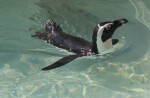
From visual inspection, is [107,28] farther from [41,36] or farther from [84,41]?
[41,36]

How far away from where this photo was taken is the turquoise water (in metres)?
3.24

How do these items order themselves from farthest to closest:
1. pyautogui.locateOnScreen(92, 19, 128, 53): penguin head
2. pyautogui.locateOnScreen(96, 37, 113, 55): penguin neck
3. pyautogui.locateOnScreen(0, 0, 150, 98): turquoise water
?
1. pyautogui.locateOnScreen(96, 37, 113, 55): penguin neck
2. pyautogui.locateOnScreen(92, 19, 128, 53): penguin head
3. pyautogui.locateOnScreen(0, 0, 150, 98): turquoise water

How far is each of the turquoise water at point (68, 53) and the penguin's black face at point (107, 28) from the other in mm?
387

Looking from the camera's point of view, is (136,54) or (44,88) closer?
(44,88)

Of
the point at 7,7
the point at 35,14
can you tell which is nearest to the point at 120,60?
the point at 35,14

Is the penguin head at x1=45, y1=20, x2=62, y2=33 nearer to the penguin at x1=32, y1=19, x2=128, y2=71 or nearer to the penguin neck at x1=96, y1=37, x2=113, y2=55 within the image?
the penguin at x1=32, y1=19, x2=128, y2=71

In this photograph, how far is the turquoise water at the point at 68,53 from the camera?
324cm

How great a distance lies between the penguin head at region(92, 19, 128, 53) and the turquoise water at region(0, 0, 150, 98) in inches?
8.4

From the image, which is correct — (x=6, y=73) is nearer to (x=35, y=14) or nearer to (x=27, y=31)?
(x=27, y=31)

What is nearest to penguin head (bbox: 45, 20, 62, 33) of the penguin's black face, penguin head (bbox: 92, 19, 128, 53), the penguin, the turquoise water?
the penguin

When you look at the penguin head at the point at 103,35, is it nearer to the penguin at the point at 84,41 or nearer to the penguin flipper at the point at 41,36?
the penguin at the point at 84,41

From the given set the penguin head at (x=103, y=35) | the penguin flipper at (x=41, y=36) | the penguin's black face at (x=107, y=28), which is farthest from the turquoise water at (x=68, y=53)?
the penguin's black face at (x=107, y=28)

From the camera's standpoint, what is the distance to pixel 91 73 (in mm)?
3549

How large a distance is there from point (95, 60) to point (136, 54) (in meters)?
0.61
